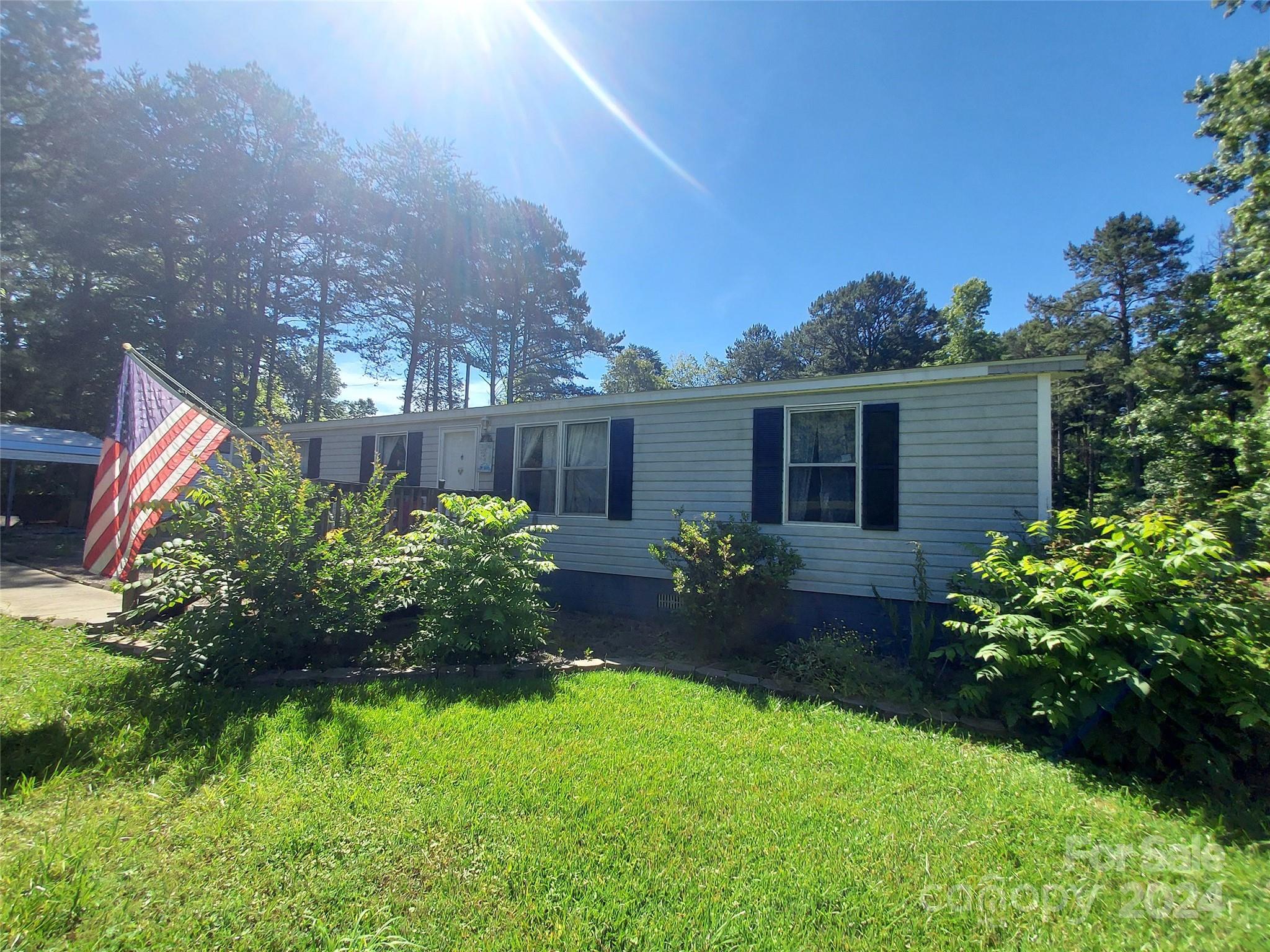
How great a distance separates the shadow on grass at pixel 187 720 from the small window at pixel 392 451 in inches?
209

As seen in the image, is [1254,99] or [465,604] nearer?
[465,604]

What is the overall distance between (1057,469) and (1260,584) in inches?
1161

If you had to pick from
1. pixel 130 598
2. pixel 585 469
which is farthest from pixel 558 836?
pixel 585 469

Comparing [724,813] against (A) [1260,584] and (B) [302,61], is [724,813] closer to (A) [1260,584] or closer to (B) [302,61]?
(A) [1260,584]

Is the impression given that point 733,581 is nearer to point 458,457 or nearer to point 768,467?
point 768,467

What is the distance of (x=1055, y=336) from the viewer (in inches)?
925

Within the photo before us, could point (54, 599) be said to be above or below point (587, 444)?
below

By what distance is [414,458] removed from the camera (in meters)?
8.92

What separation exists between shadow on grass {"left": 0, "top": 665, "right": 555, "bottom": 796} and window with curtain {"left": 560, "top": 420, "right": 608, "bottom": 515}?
3.30 metres

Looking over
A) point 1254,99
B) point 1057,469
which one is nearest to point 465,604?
point 1254,99

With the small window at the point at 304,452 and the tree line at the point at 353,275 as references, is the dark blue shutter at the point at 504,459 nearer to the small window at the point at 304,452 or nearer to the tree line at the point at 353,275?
the small window at the point at 304,452

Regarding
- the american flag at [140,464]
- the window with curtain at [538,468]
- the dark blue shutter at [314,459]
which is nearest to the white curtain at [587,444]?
the window with curtain at [538,468]

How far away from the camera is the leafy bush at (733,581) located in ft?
17.0

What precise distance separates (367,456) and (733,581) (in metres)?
7.18
